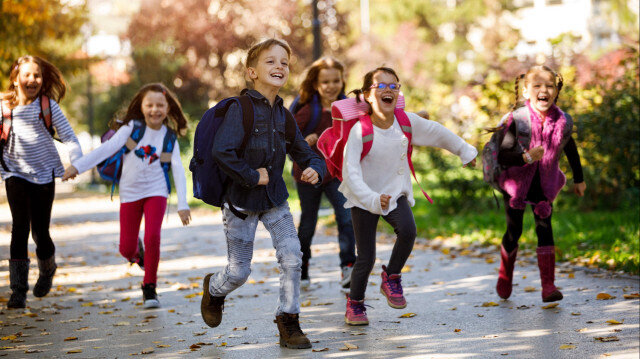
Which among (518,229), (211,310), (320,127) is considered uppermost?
(320,127)

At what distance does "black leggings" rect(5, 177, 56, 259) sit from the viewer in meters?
6.45

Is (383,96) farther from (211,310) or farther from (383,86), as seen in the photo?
(211,310)

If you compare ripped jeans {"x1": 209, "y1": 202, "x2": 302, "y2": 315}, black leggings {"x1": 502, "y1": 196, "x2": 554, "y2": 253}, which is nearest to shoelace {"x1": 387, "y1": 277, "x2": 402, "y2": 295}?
ripped jeans {"x1": 209, "y1": 202, "x2": 302, "y2": 315}

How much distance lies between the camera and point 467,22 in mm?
48594

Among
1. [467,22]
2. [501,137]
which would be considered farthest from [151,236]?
[467,22]

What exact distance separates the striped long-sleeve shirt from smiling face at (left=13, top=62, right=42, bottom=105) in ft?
0.22

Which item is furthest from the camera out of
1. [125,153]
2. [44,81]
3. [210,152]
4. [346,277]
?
[346,277]

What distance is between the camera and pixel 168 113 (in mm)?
6816

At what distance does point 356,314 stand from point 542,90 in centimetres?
218

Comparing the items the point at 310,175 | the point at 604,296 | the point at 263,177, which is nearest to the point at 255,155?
the point at 263,177

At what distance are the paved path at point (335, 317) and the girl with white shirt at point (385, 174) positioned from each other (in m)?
0.29

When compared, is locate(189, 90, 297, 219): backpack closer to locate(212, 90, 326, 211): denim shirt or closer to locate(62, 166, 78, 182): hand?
locate(212, 90, 326, 211): denim shirt

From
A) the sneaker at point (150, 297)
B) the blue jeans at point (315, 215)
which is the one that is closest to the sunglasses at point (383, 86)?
the blue jeans at point (315, 215)

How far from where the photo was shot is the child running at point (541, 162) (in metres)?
5.84
